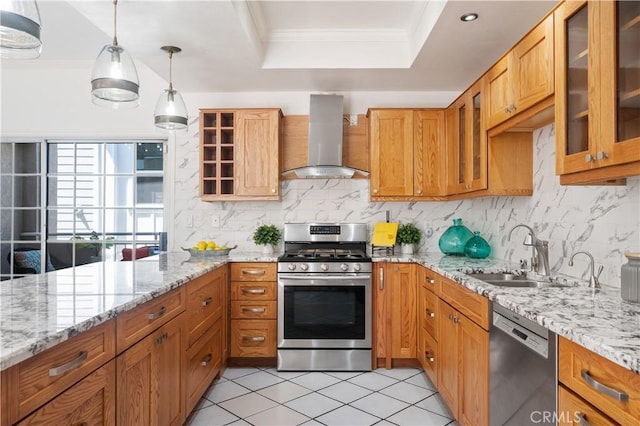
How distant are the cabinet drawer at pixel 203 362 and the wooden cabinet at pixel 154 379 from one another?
0.13 meters

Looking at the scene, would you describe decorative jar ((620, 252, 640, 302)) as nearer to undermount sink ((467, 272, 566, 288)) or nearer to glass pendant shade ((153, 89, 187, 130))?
undermount sink ((467, 272, 566, 288))

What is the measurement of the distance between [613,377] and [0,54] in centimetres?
237

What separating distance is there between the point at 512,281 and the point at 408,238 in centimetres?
141

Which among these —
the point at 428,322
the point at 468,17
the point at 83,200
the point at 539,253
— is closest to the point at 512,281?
the point at 539,253

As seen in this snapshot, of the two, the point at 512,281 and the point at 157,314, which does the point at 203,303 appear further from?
the point at 512,281

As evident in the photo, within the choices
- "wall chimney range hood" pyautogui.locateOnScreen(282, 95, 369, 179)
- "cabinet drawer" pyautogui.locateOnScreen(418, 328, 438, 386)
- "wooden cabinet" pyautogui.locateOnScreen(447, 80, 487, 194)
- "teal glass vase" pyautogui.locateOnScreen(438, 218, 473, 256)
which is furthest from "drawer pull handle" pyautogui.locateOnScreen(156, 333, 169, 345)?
"teal glass vase" pyautogui.locateOnScreen(438, 218, 473, 256)

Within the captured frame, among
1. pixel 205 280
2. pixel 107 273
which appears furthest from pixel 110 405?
pixel 205 280

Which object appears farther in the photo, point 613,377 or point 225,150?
point 225,150

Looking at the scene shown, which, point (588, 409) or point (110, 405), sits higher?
point (588, 409)

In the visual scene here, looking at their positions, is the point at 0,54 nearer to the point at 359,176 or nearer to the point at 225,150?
the point at 225,150

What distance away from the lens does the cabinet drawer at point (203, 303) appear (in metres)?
2.27

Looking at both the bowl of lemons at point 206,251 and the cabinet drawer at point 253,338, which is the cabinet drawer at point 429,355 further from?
the bowl of lemons at point 206,251

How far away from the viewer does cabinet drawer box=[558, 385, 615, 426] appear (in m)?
1.03

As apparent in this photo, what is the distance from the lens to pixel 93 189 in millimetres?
4070
